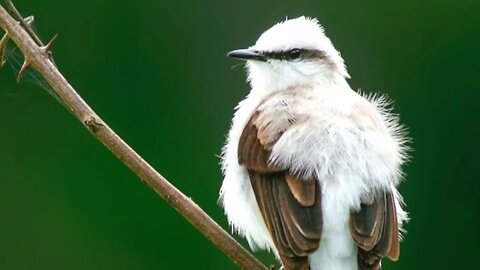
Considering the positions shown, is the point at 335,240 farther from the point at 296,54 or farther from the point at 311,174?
Result: the point at 296,54

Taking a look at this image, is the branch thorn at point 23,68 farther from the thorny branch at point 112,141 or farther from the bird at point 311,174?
the bird at point 311,174

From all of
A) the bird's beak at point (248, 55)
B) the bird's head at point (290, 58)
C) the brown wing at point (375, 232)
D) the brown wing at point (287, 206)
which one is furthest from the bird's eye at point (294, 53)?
the brown wing at point (375, 232)

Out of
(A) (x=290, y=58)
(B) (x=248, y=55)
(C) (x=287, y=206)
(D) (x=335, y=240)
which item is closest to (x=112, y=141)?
(C) (x=287, y=206)

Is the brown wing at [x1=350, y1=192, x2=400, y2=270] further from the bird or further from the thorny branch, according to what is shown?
the thorny branch

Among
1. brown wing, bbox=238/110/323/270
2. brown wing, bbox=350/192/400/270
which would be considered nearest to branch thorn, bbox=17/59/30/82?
brown wing, bbox=238/110/323/270

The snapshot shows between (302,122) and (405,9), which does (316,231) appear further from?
(405,9)
